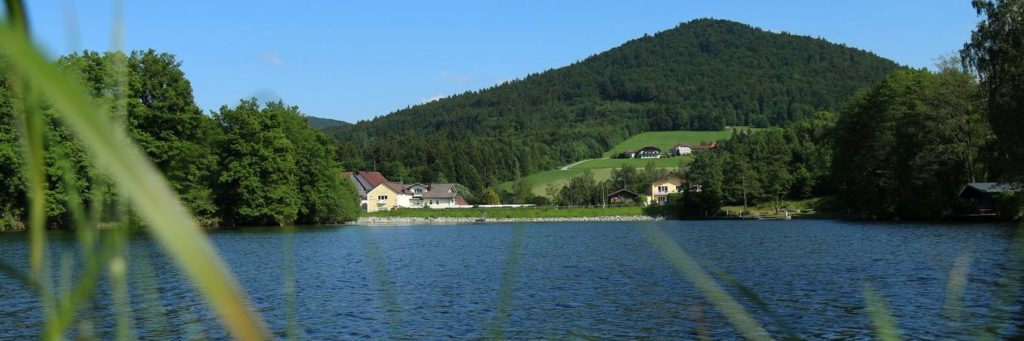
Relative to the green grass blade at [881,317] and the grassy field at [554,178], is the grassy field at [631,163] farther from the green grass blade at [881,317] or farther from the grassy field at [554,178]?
the green grass blade at [881,317]

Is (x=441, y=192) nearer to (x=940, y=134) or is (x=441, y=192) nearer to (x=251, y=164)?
(x=251, y=164)

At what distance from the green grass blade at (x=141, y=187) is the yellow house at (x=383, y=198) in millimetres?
117047

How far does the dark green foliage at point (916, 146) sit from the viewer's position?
5312 cm

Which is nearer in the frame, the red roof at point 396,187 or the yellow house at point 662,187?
the red roof at point 396,187

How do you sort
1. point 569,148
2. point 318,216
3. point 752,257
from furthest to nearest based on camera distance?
point 569,148 → point 318,216 → point 752,257

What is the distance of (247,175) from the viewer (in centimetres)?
6362

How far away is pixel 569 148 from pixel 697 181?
284 ft

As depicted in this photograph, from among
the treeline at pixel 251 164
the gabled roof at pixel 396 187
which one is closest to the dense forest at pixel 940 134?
the treeline at pixel 251 164

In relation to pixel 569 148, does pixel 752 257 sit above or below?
below

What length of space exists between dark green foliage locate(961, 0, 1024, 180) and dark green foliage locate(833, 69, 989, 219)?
15.7ft

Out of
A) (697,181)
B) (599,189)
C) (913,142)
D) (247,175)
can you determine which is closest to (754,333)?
(913,142)

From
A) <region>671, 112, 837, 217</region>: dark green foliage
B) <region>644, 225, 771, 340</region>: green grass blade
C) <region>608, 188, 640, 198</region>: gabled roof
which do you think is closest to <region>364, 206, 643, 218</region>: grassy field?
<region>671, 112, 837, 217</region>: dark green foliage

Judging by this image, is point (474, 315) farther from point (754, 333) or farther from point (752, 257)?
point (752, 257)

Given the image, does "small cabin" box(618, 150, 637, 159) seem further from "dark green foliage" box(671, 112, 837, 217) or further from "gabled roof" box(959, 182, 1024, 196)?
"gabled roof" box(959, 182, 1024, 196)
